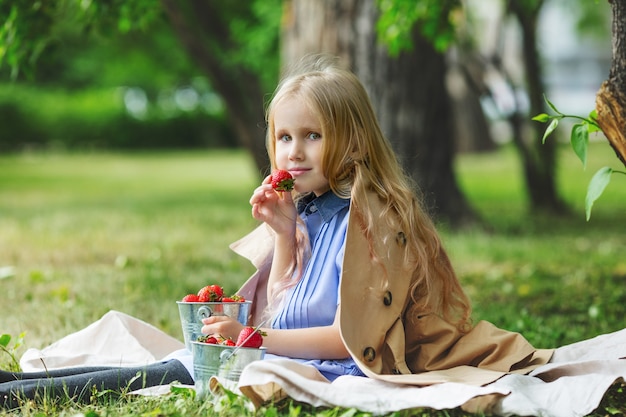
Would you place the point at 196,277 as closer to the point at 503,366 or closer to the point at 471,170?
the point at 503,366

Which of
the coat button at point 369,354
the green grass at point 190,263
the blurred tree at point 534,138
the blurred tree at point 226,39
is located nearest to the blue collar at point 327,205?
the coat button at point 369,354

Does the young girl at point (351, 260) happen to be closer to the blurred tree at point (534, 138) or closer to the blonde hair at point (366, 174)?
the blonde hair at point (366, 174)

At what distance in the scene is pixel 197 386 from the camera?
277 centimetres

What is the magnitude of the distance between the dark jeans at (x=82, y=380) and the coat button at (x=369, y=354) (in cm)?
65

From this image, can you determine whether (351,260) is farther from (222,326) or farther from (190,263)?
(190,263)

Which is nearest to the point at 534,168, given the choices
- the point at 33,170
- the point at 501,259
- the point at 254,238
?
the point at 501,259

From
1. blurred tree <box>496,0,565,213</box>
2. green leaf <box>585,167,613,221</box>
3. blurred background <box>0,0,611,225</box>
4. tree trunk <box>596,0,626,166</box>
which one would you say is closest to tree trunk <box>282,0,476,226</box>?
blurred background <box>0,0,611,225</box>

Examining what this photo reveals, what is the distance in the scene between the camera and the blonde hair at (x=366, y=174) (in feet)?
9.69

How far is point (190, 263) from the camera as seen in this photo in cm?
626

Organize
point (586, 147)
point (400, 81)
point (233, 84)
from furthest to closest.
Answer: point (233, 84) < point (400, 81) < point (586, 147)

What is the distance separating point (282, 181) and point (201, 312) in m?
0.50

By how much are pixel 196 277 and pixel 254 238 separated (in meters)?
2.36

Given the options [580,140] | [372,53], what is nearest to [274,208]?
[580,140]

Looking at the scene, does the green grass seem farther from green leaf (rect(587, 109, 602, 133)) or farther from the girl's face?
green leaf (rect(587, 109, 602, 133))
